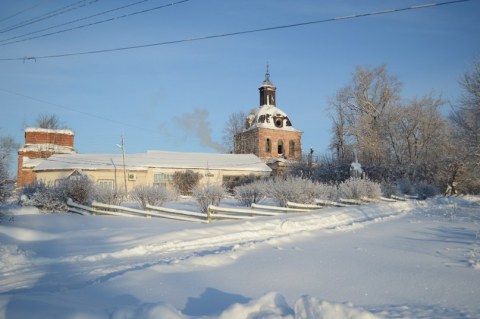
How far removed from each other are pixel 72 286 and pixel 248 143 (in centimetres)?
5672

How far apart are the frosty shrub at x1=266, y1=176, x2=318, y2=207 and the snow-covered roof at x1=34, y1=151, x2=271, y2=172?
2386 centimetres

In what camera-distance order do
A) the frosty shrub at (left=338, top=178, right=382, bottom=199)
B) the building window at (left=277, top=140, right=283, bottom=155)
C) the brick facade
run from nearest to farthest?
the frosty shrub at (left=338, top=178, right=382, bottom=199) → the brick facade → the building window at (left=277, top=140, right=283, bottom=155)

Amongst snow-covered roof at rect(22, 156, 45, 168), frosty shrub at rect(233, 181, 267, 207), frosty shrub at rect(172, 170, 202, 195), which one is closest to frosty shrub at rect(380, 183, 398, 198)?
frosty shrub at rect(233, 181, 267, 207)

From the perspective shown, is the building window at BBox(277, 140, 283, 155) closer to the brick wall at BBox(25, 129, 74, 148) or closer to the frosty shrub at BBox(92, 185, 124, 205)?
the brick wall at BBox(25, 129, 74, 148)

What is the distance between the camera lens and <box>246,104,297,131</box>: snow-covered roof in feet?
195

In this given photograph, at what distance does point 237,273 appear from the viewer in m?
6.83

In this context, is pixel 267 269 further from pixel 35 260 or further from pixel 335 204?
pixel 335 204

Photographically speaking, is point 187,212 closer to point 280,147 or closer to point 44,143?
point 280,147

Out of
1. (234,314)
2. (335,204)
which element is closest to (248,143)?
(335,204)

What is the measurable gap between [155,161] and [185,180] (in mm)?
5421

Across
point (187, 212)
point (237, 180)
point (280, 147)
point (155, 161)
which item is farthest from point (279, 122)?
point (187, 212)

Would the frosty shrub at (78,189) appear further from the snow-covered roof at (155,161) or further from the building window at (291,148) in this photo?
the building window at (291,148)

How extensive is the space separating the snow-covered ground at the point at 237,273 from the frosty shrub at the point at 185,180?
28.7 meters

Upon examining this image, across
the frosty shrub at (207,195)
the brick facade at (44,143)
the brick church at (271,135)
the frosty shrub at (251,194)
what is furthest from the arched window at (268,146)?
the frosty shrub at (207,195)
